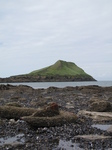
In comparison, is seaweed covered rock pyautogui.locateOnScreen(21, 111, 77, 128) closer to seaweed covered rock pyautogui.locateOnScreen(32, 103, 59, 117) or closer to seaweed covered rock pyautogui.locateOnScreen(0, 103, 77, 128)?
seaweed covered rock pyautogui.locateOnScreen(0, 103, 77, 128)

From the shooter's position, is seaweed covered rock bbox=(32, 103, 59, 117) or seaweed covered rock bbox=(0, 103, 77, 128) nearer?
seaweed covered rock bbox=(0, 103, 77, 128)

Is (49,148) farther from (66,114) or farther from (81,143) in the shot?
(66,114)

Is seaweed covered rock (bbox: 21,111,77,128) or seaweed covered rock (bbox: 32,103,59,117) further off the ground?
seaweed covered rock (bbox: 32,103,59,117)

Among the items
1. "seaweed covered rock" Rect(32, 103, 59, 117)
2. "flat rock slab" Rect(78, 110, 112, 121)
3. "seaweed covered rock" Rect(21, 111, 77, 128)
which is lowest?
"flat rock slab" Rect(78, 110, 112, 121)

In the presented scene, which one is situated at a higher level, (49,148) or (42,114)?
(42,114)

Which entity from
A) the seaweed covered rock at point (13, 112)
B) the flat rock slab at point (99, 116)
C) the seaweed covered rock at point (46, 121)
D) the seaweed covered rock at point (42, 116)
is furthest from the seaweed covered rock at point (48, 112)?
the flat rock slab at point (99, 116)

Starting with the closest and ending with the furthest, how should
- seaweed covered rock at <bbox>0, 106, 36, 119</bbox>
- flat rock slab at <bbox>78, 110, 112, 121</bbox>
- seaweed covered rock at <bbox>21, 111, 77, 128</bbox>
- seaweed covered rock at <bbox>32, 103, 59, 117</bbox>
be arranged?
seaweed covered rock at <bbox>21, 111, 77, 128</bbox> → seaweed covered rock at <bbox>32, 103, 59, 117</bbox> → seaweed covered rock at <bbox>0, 106, 36, 119</bbox> → flat rock slab at <bbox>78, 110, 112, 121</bbox>

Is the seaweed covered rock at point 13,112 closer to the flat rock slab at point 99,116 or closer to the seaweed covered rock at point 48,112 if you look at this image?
the seaweed covered rock at point 48,112

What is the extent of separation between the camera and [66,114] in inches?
466

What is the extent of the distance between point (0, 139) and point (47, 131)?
6.02 feet

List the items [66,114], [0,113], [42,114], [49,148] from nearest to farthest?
[49,148] < [42,114] < [66,114] < [0,113]

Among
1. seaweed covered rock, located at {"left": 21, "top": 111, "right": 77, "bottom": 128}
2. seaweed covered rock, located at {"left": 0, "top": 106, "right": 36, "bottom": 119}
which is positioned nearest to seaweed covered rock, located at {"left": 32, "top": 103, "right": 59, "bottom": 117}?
seaweed covered rock, located at {"left": 21, "top": 111, "right": 77, "bottom": 128}

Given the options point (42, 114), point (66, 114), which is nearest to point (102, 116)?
point (66, 114)

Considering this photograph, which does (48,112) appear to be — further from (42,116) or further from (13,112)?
(13,112)
